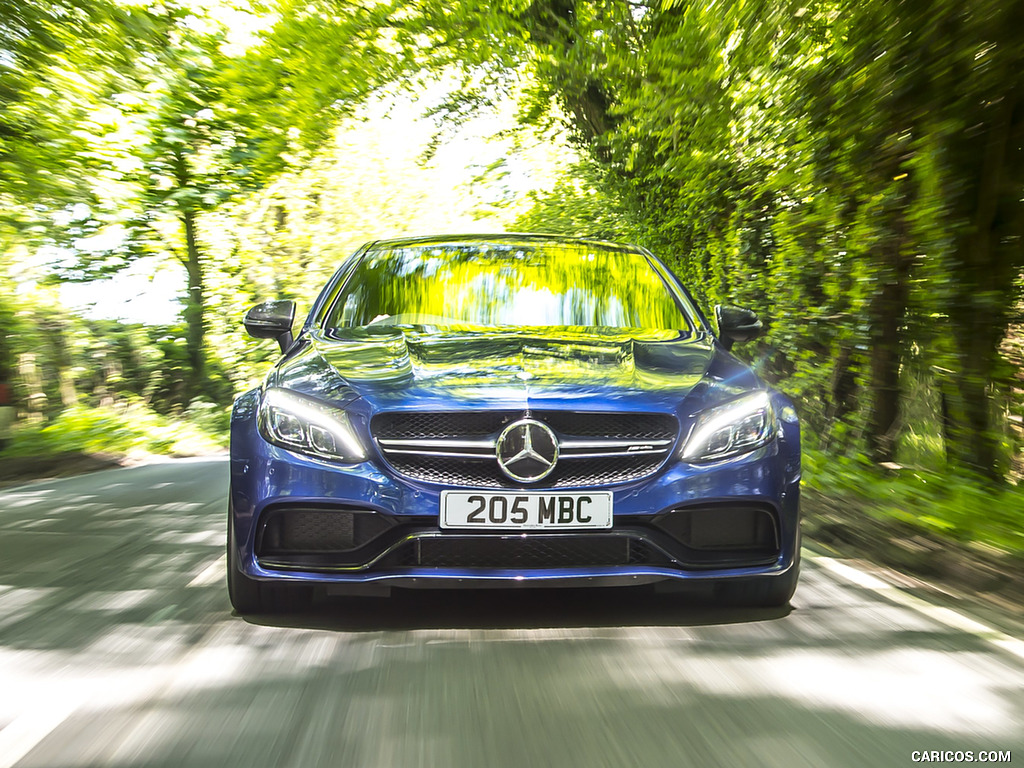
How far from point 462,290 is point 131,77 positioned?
9.39 m

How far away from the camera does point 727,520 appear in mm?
4043

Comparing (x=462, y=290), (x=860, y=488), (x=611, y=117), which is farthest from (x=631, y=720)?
(x=611, y=117)

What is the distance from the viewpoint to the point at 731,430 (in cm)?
411

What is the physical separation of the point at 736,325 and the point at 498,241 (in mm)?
1432

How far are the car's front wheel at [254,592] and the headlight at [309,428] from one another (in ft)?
1.15

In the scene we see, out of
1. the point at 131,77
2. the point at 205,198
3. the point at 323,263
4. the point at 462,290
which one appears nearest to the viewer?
the point at 462,290

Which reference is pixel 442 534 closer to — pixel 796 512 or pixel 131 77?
pixel 796 512

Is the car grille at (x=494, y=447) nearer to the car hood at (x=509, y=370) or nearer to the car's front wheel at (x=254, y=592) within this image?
the car hood at (x=509, y=370)

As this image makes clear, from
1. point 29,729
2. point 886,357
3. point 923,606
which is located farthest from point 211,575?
point 886,357

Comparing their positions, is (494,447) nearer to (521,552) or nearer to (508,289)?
(521,552)

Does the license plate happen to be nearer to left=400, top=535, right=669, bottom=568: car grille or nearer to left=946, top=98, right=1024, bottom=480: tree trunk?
left=400, top=535, right=669, bottom=568: car grille

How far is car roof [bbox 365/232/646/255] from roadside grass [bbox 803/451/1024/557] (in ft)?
6.11

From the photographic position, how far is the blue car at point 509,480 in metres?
3.90

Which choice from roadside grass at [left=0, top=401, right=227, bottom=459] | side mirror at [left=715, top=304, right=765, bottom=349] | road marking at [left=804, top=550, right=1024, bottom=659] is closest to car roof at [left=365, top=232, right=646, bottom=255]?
side mirror at [left=715, top=304, right=765, bottom=349]
